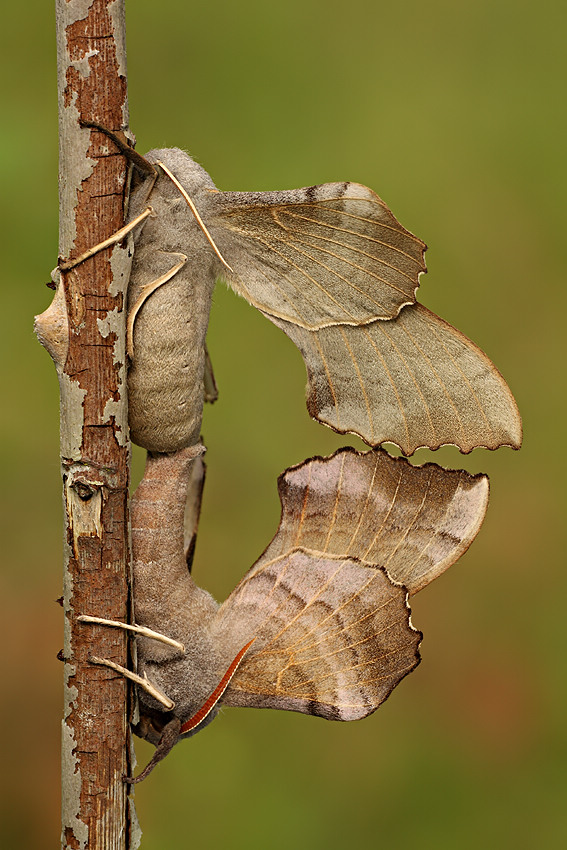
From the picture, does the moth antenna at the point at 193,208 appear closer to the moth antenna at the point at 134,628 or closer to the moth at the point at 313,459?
the moth at the point at 313,459

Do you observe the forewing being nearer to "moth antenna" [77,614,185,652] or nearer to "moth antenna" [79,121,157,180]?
"moth antenna" [77,614,185,652]

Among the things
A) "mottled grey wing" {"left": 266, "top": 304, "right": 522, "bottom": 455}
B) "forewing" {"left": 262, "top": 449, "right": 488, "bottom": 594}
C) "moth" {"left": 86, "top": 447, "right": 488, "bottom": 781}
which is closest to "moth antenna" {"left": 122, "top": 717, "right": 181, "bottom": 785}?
"moth" {"left": 86, "top": 447, "right": 488, "bottom": 781}

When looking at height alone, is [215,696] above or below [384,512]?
below

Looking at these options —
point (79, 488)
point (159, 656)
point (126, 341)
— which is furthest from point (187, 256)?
point (159, 656)

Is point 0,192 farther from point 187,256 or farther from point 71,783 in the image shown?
point 71,783

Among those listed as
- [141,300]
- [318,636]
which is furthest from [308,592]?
[141,300]

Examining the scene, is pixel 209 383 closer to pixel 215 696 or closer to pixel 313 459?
pixel 313 459

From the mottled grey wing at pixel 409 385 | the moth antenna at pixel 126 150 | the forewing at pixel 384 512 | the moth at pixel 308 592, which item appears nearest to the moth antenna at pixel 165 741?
the moth at pixel 308 592
